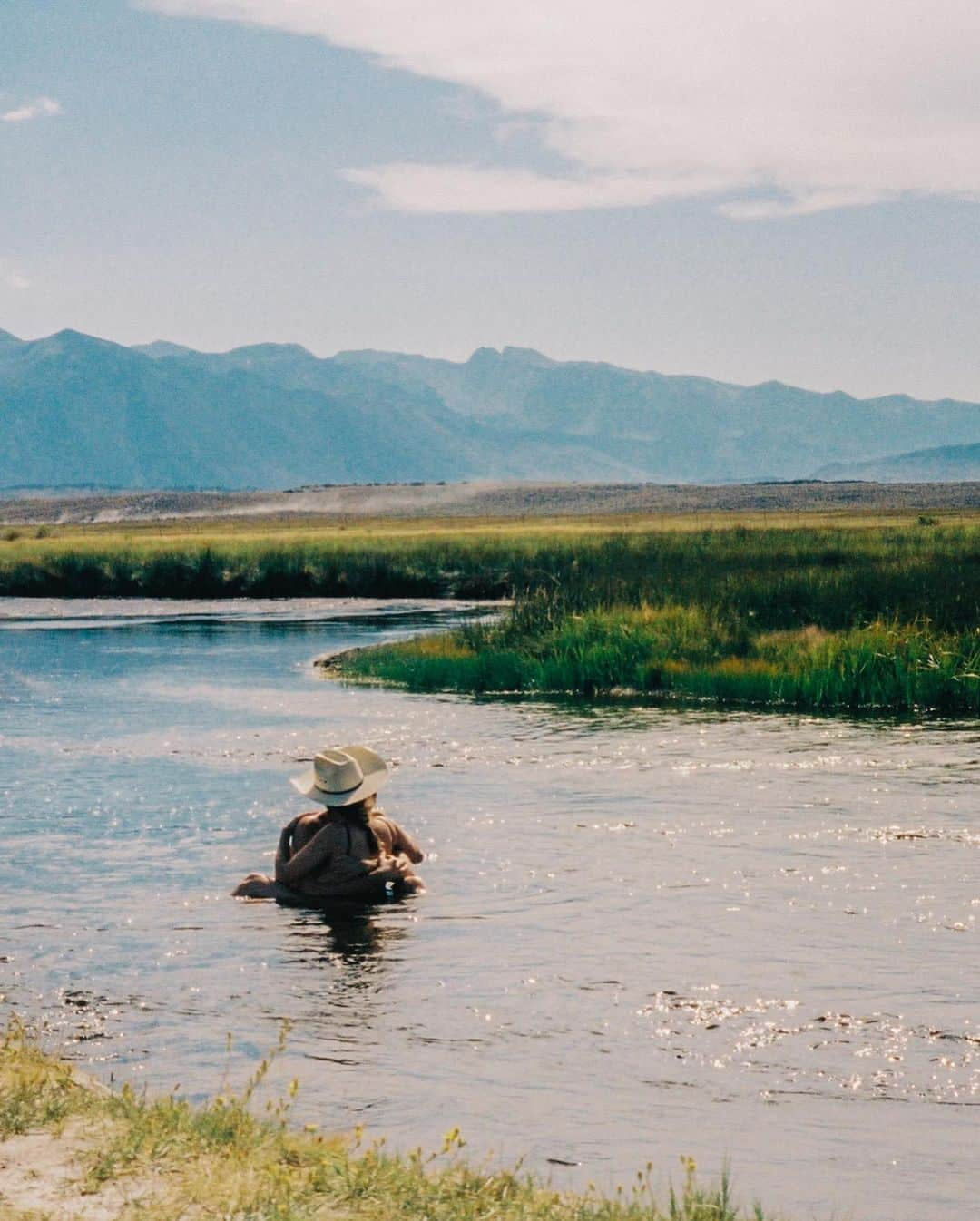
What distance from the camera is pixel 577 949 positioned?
1462 cm

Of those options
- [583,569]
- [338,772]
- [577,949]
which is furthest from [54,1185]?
[583,569]

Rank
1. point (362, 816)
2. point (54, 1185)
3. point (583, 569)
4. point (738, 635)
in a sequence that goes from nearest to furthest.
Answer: point (54, 1185) < point (362, 816) < point (738, 635) < point (583, 569)

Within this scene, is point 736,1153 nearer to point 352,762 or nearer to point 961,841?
point 352,762

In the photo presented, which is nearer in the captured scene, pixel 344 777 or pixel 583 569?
pixel 344 777

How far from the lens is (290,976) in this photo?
13.7 metres

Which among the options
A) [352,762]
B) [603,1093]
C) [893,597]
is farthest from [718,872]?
[893,597]

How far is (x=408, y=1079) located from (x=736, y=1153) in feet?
7.82

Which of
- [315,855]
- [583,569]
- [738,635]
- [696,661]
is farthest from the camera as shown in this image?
[583,569]

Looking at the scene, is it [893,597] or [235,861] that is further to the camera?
[893,597]

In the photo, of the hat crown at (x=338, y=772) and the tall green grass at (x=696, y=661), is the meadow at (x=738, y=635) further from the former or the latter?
the hat crown at (x=338, y=772)

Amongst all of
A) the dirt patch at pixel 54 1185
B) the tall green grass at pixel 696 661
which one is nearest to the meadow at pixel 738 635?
the tall green grass at pixel 696 661

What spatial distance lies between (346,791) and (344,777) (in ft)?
0.49

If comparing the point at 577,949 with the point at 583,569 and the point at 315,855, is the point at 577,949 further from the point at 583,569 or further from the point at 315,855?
the point at 583,569

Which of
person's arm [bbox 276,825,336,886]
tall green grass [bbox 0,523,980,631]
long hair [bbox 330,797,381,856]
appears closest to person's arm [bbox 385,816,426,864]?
A: long hair [bbox 330,797,381,856]
